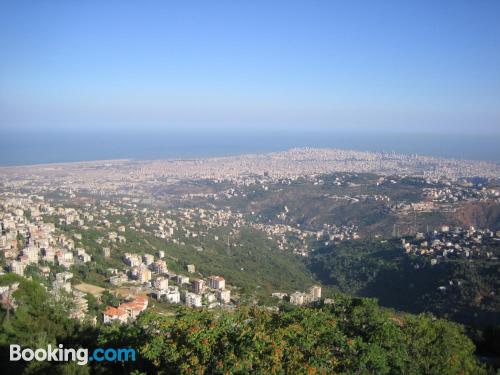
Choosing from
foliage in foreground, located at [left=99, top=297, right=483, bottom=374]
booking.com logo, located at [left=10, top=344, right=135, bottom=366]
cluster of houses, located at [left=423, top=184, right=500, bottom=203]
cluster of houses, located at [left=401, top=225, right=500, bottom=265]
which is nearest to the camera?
foliage in foreground, located at [left=99, top=297, right=483, bottom=374]

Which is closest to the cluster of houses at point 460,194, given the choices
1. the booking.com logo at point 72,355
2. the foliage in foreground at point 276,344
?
the foliage in foreground at point 276,344

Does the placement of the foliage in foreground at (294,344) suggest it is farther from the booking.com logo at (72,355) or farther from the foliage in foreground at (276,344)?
the booking.com logo at (72,355)

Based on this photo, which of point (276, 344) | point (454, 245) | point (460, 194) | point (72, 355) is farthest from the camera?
point (460, 194)

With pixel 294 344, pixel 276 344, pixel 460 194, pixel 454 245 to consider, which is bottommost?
pixel 454 245

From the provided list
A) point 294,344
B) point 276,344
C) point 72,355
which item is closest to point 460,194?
point 294,344

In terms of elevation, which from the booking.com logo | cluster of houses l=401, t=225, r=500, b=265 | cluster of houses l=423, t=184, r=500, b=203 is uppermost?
the booking.com logo

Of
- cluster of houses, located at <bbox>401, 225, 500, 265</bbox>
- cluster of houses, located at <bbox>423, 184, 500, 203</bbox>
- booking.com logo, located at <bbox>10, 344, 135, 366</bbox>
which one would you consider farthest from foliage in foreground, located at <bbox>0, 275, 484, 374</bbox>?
cluster of houses, located at <bbox>423, 184, 500, 203</bbox>

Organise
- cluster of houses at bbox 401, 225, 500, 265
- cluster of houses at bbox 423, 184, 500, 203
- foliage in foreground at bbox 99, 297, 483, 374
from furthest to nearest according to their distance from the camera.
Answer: cluster of houses at bbox 423, 184, 500, 203 < cluster of houses at bbox 401, 225, 500, 265 < foliage in foreground at bbox 99, 297, 483, 374

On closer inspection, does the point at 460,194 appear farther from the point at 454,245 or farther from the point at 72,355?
the point at 72,355

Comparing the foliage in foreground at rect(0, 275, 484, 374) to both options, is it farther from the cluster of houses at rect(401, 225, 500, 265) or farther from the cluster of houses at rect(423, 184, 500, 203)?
the cluster of houses at rect(423, 184, 500, 203)

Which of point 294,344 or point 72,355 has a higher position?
point 294,344
